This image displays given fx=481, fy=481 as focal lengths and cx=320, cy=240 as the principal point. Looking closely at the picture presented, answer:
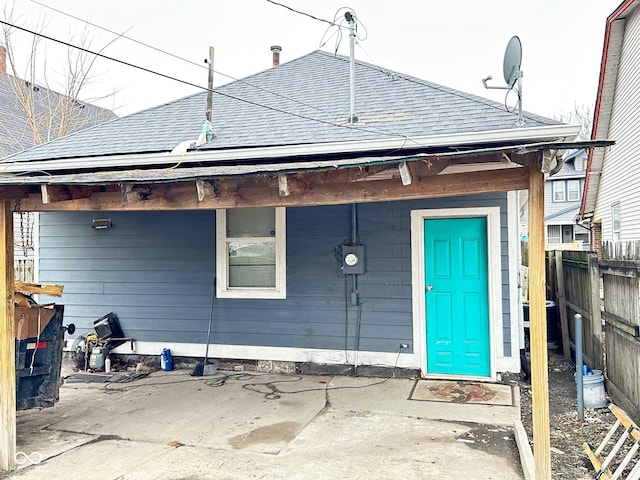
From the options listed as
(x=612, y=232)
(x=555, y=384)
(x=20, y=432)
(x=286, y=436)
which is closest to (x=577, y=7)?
(x=612, y=232)

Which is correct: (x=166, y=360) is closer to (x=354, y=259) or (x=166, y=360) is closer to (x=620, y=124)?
(x=354, y=259)

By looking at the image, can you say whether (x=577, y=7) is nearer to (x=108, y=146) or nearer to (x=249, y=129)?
(x=249, y=129)

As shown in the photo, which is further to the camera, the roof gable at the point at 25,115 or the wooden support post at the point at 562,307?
the roof gable at the point at 25,115

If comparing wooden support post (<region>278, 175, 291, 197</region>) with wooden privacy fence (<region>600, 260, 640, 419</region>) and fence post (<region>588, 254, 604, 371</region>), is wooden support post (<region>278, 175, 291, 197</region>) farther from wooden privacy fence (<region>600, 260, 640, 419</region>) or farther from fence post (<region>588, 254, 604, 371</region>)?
fence post (<region>588, 254, 604, 371</region>)

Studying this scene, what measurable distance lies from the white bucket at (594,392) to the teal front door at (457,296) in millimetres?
1011

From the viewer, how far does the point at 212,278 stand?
640cm

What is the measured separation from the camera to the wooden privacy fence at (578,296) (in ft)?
17.9

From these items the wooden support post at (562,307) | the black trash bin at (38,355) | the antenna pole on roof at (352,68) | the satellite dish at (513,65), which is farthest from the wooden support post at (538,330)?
the wooden support post at (562,307)

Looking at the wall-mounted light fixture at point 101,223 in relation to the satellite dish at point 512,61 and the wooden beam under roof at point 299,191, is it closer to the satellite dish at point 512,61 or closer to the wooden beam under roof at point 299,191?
the wooden beam under roof at point 299,191

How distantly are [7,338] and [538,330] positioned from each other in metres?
3.91

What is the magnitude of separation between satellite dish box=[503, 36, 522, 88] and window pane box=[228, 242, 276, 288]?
11.2 feet

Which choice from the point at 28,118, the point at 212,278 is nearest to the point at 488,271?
the point at 212,278

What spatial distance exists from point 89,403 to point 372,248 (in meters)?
3.60

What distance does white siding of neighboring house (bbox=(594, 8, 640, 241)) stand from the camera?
34.1 feet
